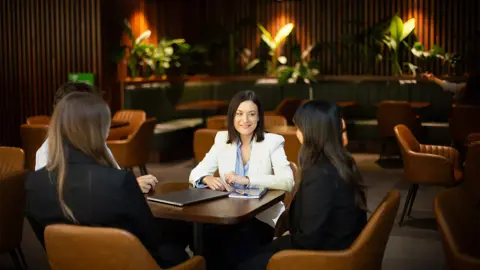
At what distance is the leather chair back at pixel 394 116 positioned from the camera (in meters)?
9.96

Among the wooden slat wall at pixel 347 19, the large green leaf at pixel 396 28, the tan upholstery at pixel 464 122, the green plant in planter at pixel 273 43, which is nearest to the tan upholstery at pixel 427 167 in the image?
the tan upholstery at pixel 464 122

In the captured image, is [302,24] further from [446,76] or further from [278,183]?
[278,183]

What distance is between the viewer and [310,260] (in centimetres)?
284

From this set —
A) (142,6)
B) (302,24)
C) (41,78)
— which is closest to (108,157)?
(41,78)

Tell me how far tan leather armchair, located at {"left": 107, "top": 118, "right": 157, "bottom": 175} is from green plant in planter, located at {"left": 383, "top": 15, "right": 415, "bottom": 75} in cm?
572

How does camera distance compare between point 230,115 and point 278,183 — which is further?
point 230,115

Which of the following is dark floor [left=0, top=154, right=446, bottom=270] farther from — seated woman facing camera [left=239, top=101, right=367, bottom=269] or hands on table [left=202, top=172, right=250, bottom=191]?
seated woman facing camera [left=239, top=101, right=367, bottom=269]

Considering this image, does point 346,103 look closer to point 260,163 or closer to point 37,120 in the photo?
point 37,120

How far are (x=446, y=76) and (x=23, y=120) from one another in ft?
22.7

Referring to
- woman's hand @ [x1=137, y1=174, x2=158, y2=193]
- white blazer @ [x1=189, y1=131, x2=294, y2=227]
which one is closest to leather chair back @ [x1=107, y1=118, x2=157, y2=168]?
white blazer @ [x1=189, y1=131, x2=294, y2=227]

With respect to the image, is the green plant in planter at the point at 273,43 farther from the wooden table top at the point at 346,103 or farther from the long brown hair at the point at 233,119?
the long brown hair at the point at 233,119

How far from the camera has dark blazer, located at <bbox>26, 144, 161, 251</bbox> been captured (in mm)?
2752

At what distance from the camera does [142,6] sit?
11445 mm

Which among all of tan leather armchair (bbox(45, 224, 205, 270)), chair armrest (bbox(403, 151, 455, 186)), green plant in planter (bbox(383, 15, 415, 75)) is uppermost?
green plant in planter (bbox(383, 15, 415, 75))
